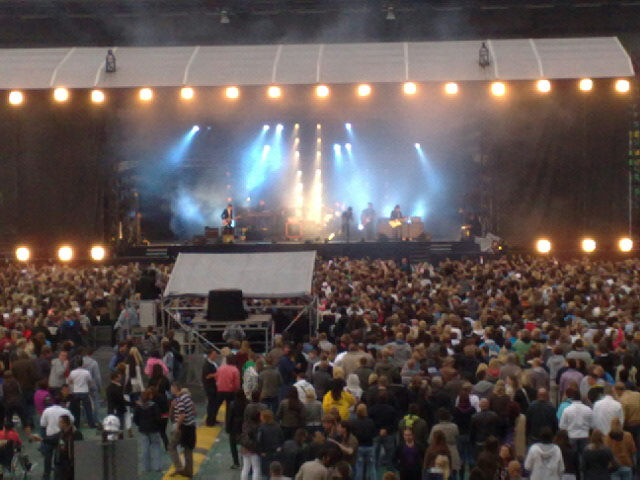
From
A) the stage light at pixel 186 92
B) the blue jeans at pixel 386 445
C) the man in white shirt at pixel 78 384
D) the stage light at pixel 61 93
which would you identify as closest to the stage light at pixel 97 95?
the stage light at pixel 61 93

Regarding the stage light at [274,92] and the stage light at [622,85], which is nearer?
the stage light at [622,85]

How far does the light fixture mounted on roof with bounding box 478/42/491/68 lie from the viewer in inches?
1242

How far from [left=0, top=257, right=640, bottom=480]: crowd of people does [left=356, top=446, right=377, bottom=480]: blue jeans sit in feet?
0.05

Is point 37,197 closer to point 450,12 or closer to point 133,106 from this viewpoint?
point 133,106

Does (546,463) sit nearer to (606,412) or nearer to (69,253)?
(606,412)

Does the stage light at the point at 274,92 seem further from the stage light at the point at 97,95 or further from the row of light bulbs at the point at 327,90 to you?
the stage light at the point at 97,95

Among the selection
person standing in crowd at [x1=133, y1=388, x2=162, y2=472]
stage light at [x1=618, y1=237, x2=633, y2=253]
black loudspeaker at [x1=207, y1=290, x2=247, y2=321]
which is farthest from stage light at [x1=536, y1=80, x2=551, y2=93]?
person standing in crowd at [x1=133, y1=388, x2=162, y2=472]

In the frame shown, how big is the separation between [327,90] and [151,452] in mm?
18293

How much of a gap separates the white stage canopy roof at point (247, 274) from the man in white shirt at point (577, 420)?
8151mm

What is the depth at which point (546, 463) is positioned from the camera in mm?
11633

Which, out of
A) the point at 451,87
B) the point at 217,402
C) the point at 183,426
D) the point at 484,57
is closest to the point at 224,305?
the point at 217,402

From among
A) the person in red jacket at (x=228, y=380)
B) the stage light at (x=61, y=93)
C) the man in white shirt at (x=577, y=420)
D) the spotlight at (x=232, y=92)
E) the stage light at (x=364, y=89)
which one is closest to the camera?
the man in white shirt at (x=577, y=420)

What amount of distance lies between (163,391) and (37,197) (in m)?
19.5

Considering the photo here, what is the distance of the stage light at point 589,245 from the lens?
3288 centimetres
